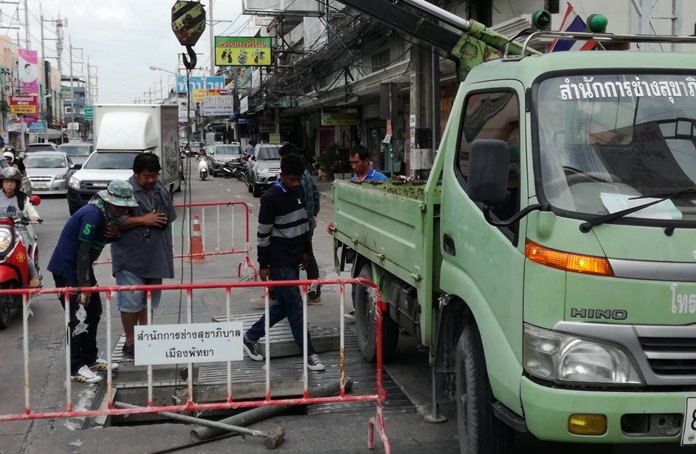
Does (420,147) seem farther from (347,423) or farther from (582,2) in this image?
(347,423)

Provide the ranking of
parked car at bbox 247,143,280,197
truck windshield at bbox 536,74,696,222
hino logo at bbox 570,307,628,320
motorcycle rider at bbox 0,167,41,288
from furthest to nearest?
1. parked car at bbox 247,143,280,197
2. motorcycle rider at bbox 0,167,41,288
3. truck windshield at bbox 536,74,696,222
4. hino logo at bbox 570,307,628,320

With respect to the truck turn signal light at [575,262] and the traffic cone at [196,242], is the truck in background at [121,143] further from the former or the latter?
the truck turn signal light at [575,262]

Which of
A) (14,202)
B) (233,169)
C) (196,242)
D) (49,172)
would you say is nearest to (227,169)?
(233,169)

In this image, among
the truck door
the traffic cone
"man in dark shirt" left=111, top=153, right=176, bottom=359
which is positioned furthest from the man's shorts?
the traffic cone

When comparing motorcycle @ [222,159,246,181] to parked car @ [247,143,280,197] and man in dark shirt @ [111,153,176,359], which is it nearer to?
parked car @ [247,143,280,197]

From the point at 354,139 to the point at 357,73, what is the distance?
306 inches

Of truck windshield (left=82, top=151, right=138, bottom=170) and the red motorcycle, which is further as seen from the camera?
truck windshield (left=82, top=151, right=138, bottom=170)

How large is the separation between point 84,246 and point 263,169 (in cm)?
2276

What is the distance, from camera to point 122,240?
6793mm

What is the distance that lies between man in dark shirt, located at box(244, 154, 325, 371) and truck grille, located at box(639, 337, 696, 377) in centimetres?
372

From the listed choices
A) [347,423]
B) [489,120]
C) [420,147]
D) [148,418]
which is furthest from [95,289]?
[420,147]

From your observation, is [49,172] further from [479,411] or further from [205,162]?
A: [479,411]

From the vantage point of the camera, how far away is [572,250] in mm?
3527

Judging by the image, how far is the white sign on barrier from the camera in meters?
5.14
